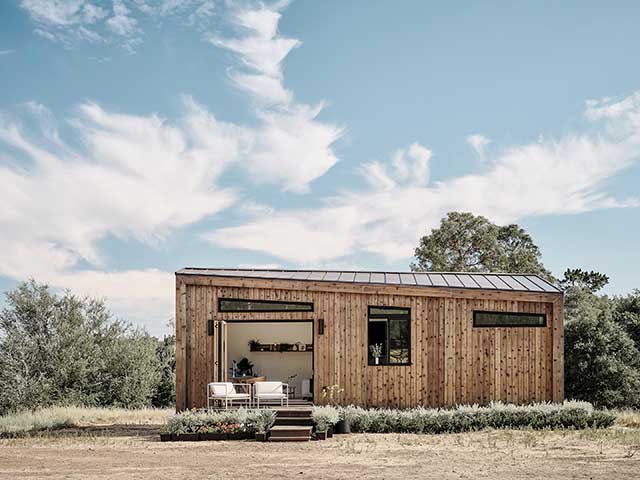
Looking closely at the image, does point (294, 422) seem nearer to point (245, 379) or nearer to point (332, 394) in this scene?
point (332, 394)

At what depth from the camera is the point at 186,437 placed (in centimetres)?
1398

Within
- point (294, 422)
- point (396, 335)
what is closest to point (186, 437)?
point (294, 422)

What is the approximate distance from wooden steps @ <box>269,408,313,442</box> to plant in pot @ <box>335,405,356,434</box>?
0.54m

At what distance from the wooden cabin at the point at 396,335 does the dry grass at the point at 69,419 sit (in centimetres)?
265

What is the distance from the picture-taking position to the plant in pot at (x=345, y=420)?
14.5 m

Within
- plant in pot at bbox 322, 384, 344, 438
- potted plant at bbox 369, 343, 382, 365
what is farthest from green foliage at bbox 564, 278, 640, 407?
plant in pot at bbox 322, 384, 344, 438

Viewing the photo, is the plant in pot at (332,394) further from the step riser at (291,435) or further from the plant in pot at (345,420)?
the step riser at (291,435)

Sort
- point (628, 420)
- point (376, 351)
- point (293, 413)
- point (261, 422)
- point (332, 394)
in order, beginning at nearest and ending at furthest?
point (261, 422)
point (293, 413)
point (628, 420)
point (332, 394)
point (376, 351)

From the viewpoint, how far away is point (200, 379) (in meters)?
16.4

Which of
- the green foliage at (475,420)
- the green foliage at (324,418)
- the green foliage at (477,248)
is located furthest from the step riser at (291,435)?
the green foliage at (477,248)

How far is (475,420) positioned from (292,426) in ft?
11.4

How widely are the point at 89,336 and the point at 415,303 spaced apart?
36.6 feet

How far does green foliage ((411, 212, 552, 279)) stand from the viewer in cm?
3119

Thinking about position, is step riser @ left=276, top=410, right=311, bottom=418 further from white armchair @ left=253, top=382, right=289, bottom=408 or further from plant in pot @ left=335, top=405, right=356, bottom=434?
plant in pot @ left=335, top=405, right=356, bottom=434
